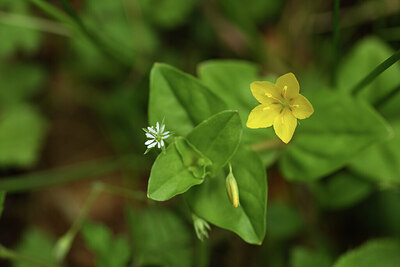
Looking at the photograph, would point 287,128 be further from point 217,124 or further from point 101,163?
point 101,163

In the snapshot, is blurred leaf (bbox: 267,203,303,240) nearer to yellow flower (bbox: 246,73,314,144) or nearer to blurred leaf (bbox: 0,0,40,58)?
yellow flower (bbox: 246,73,314,144)

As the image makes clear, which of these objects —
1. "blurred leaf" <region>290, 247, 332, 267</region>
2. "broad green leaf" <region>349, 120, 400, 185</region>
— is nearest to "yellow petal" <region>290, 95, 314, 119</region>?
"broad green leaf" <region>349, 120, 400, 185</region>

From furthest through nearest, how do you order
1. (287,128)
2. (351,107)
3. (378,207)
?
(378,207), (351,107), (287,128)

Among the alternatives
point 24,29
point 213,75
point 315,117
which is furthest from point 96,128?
point 315,117

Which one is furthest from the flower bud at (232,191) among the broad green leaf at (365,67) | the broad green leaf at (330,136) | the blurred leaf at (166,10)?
the blurred leaf at (166,10)

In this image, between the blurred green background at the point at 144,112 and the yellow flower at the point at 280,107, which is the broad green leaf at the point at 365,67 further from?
the yellow flower at the point at 280,107
